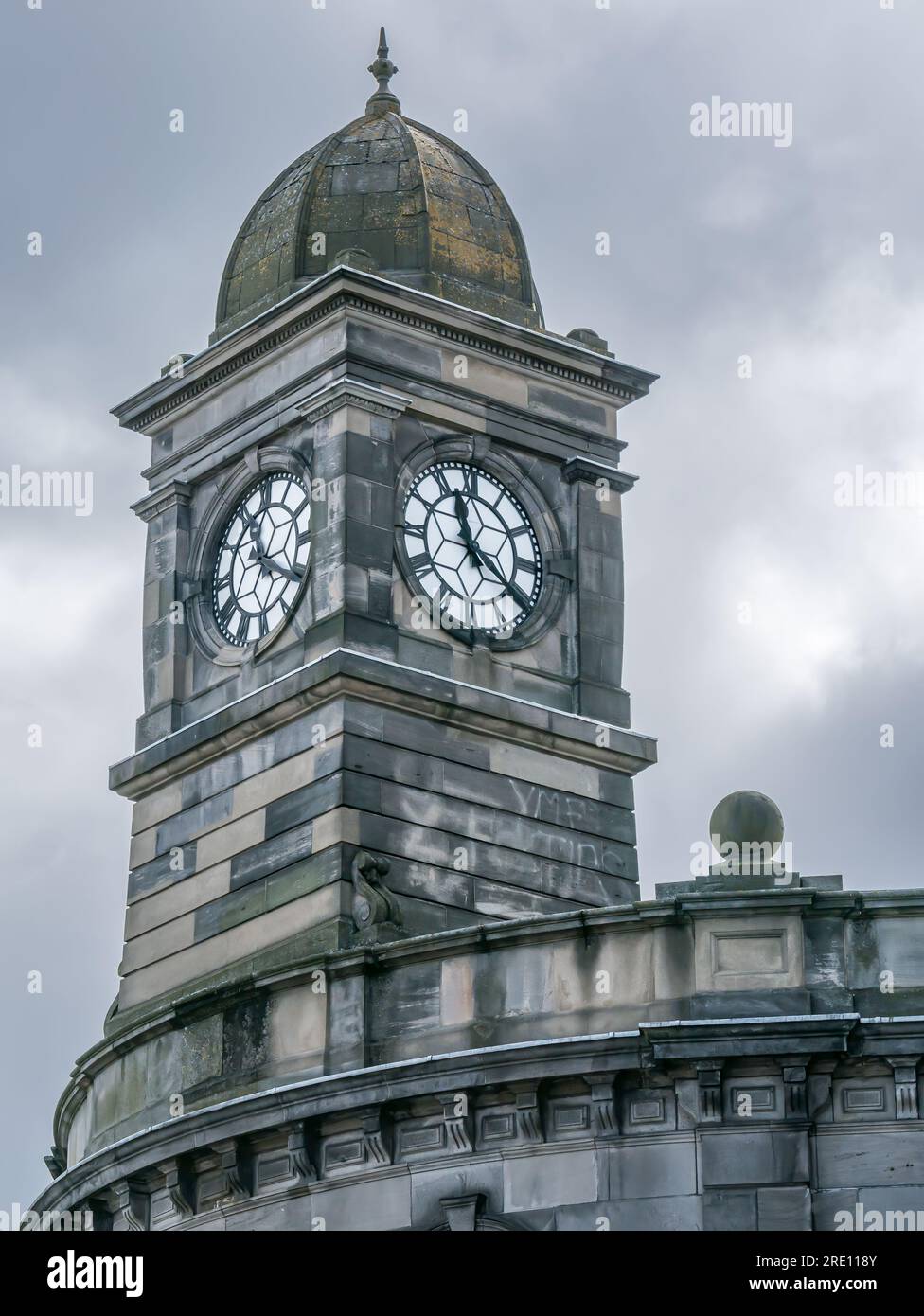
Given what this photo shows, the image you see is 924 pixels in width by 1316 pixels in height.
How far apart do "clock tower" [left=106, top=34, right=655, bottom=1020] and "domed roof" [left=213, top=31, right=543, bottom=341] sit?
0.05 meters

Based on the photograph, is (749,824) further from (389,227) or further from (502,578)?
(389,227)

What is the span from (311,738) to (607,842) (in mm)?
4523

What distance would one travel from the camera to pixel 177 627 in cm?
5516

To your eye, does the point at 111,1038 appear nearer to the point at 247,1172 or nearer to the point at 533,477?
the point at 247,1172

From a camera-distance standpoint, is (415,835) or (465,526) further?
(465,526)

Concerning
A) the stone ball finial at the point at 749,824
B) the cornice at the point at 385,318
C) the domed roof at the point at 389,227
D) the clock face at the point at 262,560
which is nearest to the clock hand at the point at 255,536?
the clock face at the point at 262,560

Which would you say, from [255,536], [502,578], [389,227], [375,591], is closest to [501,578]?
[502,578]

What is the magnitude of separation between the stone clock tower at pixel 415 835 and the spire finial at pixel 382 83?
0.20 ft

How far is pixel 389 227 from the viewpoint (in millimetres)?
55219

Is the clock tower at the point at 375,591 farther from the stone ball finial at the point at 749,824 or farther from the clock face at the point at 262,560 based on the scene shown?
the stone ball finial at the point at 749,824

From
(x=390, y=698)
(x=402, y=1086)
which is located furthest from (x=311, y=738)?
(x=402, y=1086)

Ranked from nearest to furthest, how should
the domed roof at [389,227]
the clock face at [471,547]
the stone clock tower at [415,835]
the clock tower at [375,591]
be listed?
the stone clock tower at [415,835], the clock tower at [375,591], the clock face at [471,547], the domed roof at [389,227]

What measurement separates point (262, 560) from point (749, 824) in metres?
11.1

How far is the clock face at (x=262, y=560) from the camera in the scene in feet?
176
